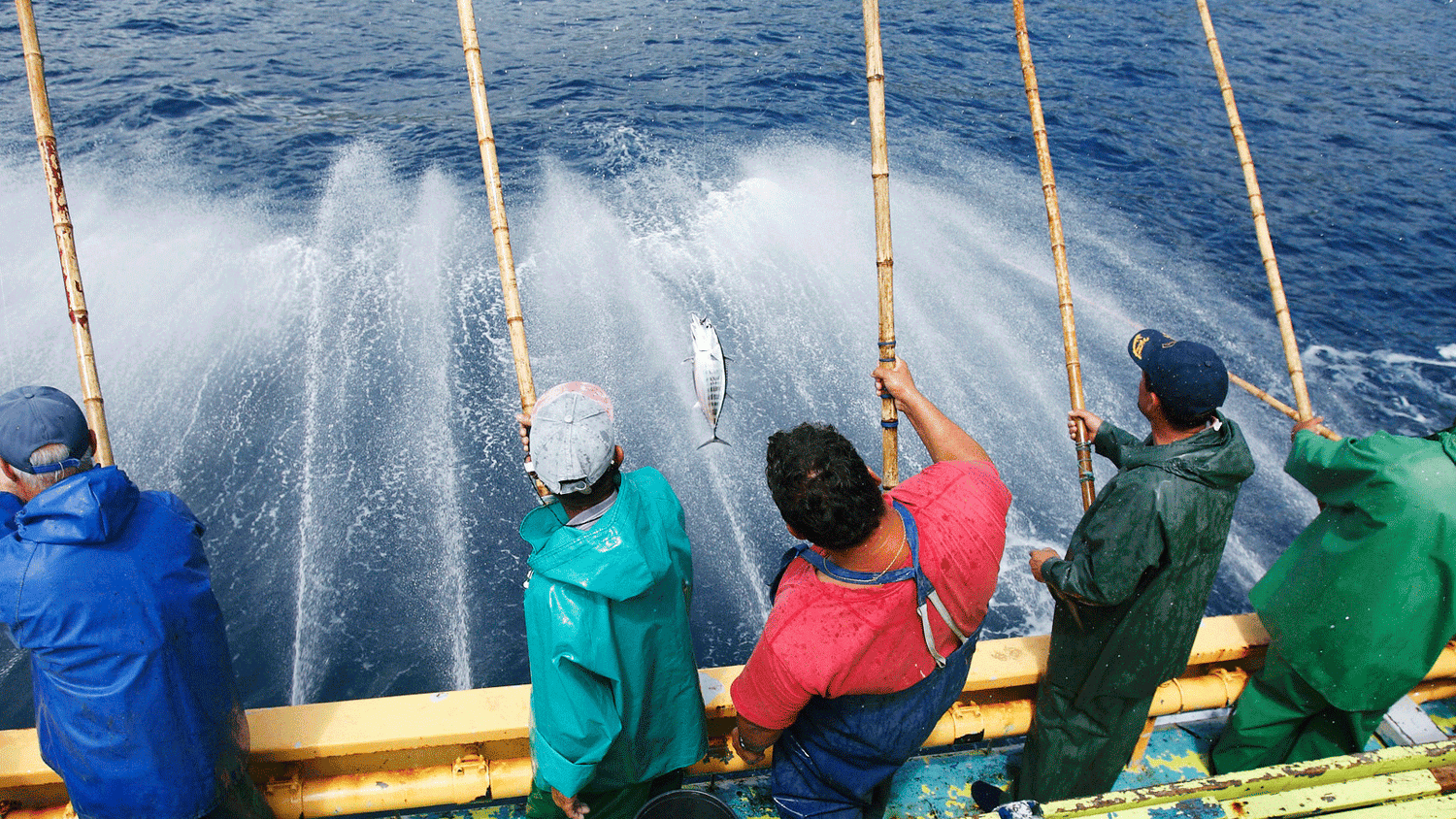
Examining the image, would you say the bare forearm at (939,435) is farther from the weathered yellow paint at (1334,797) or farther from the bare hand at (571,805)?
the bare hand at (571,805)

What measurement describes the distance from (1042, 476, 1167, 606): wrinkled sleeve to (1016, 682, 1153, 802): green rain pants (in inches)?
20.6

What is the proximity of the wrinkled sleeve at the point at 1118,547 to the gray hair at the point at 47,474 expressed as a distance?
3.10 metres

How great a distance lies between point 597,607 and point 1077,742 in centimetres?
203

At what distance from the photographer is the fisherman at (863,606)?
1859 mm

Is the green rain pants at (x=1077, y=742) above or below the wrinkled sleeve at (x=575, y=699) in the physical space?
below

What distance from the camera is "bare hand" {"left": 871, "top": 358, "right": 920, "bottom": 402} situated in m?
2.67

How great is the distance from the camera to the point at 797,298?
26.2 ft

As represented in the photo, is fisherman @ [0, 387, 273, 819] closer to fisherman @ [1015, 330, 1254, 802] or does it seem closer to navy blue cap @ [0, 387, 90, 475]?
navy blue cap @ [0, 387, 90, 475]

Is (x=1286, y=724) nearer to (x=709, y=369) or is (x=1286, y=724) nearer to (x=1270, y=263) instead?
(x=1270, y=263)

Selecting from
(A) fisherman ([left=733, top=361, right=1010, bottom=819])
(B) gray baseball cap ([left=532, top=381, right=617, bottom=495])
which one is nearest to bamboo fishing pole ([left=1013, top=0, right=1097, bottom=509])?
(A) fisherman ([left=733, top=361, right=1010, bottom=819])

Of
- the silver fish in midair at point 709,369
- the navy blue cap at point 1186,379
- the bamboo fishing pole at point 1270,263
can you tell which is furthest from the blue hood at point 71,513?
the bamboo fishing pole at point 1270,263

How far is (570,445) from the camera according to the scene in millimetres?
2027

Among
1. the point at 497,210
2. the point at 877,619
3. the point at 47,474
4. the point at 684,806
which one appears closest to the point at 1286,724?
the point at 877,619

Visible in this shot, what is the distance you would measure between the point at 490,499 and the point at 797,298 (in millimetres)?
3677
